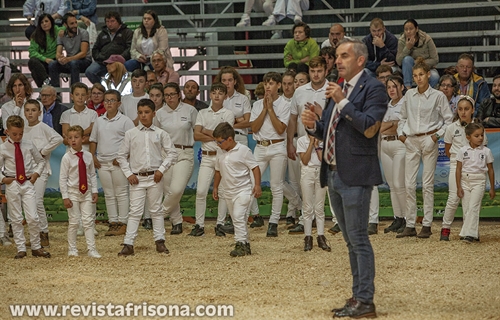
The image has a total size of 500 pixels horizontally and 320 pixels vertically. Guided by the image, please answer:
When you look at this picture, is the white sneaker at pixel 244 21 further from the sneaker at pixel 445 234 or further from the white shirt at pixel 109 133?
the sneaker at pixel 445 234

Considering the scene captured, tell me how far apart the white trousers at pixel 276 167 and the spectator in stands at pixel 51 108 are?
122 inches

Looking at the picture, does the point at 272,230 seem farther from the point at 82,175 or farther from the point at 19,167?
the point at 19,167

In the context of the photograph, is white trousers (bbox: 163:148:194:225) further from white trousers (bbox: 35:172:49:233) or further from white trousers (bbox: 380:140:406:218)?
white trousers (bbox: 380:140:406:218)

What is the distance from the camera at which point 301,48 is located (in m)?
13.2

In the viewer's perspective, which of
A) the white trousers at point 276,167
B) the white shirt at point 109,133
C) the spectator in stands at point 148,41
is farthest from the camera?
the spectator in stands at point 148,41

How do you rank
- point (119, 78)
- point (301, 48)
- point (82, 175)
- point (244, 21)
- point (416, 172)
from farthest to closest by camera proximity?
point (244, 21)
point (301, 48)
point (119, 78)
point (416, 172)
point (82, 175)

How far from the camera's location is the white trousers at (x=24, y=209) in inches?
375

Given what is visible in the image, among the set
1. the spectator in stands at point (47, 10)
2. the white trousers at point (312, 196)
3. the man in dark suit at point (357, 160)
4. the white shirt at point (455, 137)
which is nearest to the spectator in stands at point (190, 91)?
the white trousers at point (312, 196)

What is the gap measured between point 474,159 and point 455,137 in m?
0.46

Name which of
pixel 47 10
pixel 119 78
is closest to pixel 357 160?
pixel 119 78

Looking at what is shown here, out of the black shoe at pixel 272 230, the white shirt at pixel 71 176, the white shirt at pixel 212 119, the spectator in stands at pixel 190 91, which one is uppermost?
the spectator in stands at pixel 190 91

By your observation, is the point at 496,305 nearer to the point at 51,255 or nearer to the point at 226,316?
the point at 226,316

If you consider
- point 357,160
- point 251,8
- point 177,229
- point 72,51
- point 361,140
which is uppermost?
point 251,8

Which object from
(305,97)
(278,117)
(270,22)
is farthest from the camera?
(270,22)
